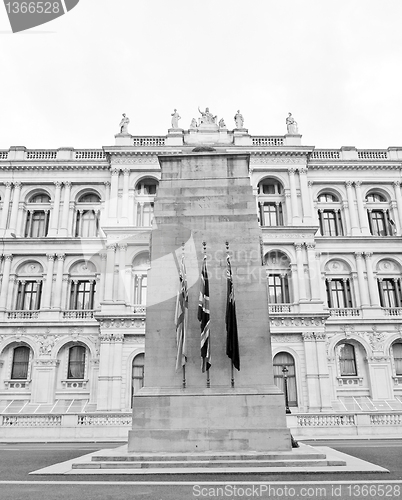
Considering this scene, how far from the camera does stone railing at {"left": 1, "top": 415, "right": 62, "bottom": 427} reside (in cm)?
2381

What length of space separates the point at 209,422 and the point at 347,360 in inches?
1037

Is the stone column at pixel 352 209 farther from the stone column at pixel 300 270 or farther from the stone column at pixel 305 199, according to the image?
the stone column at pixel 300 270

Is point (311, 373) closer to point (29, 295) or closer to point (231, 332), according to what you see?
point (29, 295)

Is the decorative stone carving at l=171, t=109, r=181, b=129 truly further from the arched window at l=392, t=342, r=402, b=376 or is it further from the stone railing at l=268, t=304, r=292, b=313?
the arched window at l=392, t=342, r=402, b=376

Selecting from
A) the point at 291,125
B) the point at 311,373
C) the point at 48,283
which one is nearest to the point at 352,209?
the point at 291,125

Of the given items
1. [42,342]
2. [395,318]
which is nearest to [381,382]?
[395,318]

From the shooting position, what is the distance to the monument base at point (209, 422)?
12.3 meters

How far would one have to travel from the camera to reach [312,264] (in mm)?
36594

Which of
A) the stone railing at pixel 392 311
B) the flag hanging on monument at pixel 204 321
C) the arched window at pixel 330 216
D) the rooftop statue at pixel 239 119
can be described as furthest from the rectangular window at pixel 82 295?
the flag hanging on monument at pixel 204 321

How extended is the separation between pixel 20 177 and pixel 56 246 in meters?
7.07

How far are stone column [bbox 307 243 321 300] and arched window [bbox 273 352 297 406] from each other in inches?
188

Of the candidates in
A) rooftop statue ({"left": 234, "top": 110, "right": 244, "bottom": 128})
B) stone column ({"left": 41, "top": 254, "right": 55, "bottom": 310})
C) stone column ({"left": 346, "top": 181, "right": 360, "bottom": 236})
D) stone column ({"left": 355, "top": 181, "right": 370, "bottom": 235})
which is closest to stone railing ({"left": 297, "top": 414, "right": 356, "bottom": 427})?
stone column ({"left": 346, "top": 181, "right": 360, "bottom": 236})

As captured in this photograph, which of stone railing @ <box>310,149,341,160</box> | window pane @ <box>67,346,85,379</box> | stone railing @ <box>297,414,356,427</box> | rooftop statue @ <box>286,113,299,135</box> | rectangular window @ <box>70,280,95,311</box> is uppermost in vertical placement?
rooftop statue @ <box>286,113,299,135</box>

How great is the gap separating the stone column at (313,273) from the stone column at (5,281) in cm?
2297
